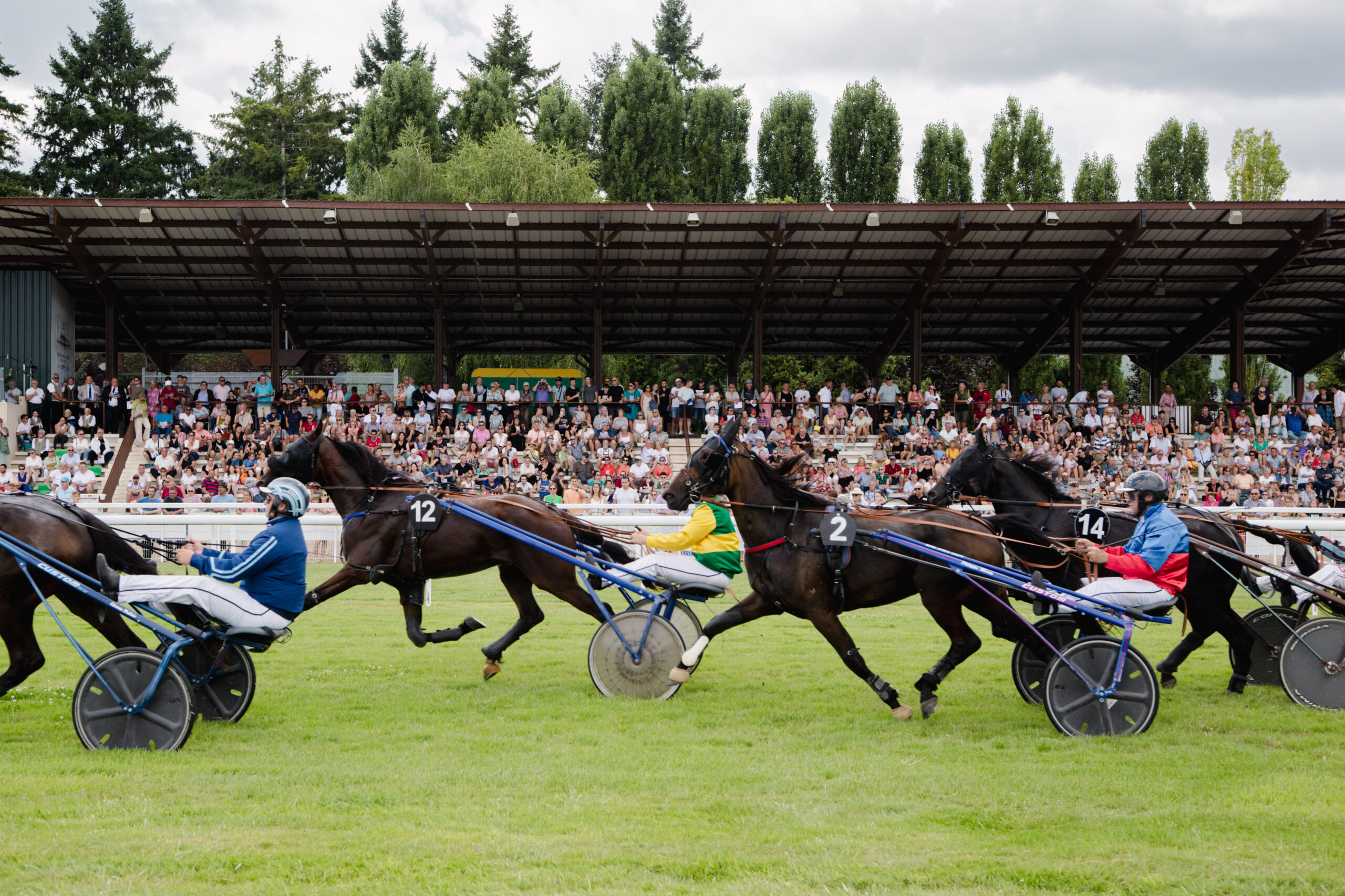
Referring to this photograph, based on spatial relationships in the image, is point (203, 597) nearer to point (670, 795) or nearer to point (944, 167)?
point (670, 795)

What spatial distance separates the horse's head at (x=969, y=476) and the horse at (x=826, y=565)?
86 cm

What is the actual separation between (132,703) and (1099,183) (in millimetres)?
38809

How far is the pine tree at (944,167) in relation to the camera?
39281mm

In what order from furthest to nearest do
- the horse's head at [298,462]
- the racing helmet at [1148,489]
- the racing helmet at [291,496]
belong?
the horse's head at [298,462] → the racing helmet at [1148,489] → the racing helmet at [291,496]

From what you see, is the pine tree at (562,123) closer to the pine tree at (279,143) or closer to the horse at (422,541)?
the pine tree at (279,143)

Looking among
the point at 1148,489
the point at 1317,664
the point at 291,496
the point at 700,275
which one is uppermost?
the point at 700,275

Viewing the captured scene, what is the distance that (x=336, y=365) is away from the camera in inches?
1756

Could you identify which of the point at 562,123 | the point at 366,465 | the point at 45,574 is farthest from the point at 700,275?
the point at 45,574

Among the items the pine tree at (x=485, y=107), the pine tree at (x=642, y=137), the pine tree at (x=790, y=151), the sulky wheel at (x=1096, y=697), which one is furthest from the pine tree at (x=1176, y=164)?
the sulky wheel at (x=1096, y=697)

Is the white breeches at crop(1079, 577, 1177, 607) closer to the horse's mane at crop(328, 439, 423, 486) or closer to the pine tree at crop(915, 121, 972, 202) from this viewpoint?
the horse's mane at crop(328, 439, 423, 486)

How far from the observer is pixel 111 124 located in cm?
4394

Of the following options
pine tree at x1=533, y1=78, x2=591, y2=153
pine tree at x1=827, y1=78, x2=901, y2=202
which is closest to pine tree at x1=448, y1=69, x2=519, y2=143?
pine tree at x1=533, y1=78, x2=591, y2=153

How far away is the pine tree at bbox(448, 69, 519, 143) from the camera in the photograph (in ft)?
128

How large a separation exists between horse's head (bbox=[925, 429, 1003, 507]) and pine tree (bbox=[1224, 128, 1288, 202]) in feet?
125
